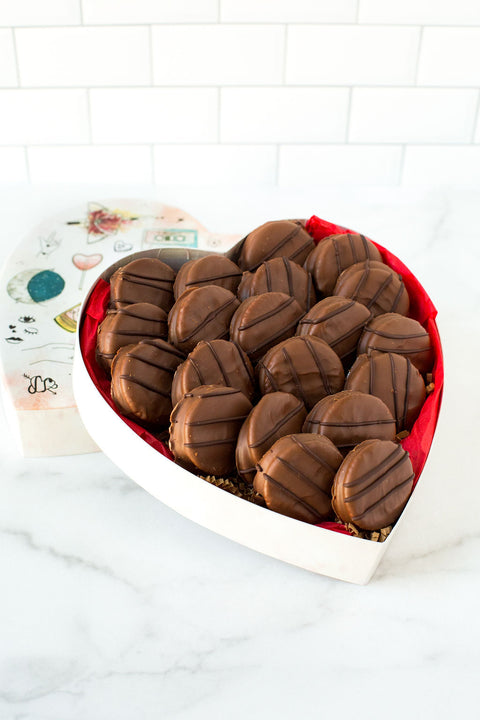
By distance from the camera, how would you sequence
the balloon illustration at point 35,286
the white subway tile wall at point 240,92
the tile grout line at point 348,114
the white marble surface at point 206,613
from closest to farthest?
the white marble surface at point 206,613 < the balloon illustration at point 35,286 < the white subway tile wall at point 240,92 < the tile grout line at point 348,114

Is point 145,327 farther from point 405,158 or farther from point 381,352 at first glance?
point 405,158

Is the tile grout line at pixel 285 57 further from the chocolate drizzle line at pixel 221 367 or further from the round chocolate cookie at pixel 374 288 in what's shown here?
the chocolate drizzle line at pixel 221 367

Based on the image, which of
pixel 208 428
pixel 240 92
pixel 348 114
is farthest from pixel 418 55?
pixel 208 428

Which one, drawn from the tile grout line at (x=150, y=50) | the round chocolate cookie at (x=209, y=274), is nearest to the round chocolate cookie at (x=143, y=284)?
the round chocolate cookie at (x=209, y=274)

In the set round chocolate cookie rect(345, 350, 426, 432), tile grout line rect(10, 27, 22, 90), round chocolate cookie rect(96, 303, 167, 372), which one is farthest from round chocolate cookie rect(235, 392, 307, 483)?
tile grout line rect(10, 27, 22, 90)

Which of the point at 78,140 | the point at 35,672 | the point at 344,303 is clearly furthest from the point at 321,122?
the point at 35,672
